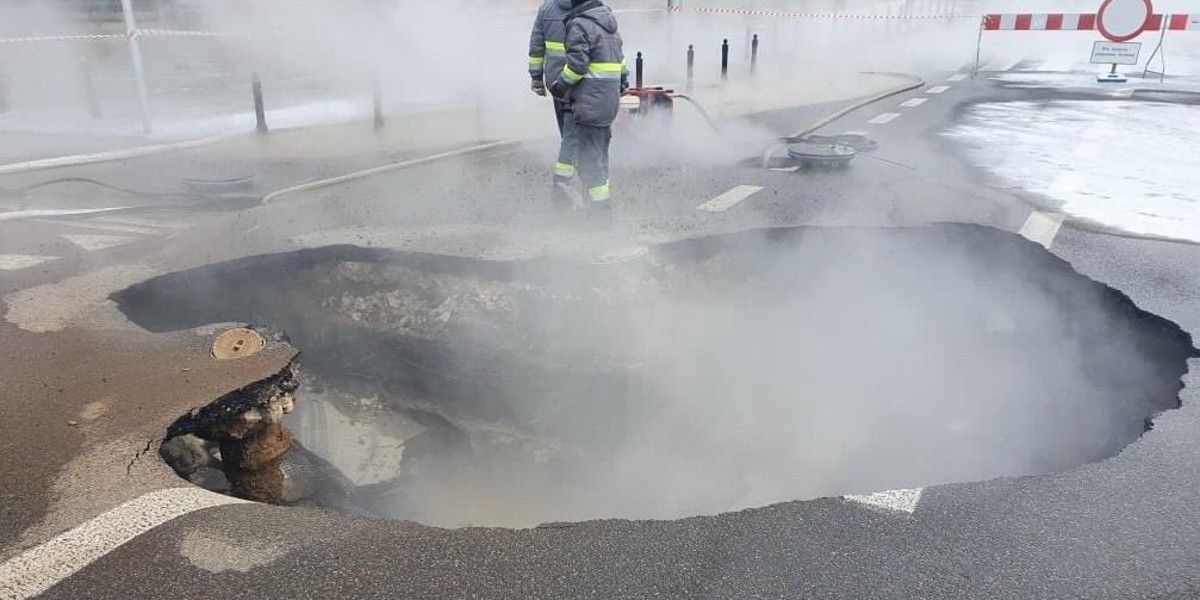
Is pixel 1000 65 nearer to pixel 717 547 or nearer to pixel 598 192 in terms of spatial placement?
pixel 598 192

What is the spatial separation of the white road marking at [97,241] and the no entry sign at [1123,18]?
16.1 meters

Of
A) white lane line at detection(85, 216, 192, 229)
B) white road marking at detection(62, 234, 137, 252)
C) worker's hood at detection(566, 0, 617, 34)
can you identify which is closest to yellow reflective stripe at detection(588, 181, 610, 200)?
worker's hood at detection(566, 0, 617, 34)

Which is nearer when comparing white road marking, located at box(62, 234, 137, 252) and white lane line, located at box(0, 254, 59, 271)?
white lane line, located at box(0, 254, 59, 271)

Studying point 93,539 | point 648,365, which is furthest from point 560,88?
point 93,539

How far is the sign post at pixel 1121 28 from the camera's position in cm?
1456

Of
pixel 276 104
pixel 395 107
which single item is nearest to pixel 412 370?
pixel 395 107

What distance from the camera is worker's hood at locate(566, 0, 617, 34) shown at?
5.48 m

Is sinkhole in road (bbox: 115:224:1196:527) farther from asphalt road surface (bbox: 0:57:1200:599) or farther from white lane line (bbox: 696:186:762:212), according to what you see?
asphalt road surface (bbox: 0:57:1200:599)

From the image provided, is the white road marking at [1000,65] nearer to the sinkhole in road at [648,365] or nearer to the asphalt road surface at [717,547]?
the sinkhole in road at [648,365]

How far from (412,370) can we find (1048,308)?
13.3 ft

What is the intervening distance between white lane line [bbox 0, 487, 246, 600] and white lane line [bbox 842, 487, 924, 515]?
214 centimetres

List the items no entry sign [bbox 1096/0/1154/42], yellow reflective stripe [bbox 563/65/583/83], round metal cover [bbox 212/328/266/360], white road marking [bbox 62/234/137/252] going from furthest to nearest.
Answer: no entry sign [bbox 1096/0/1154/42] → yellow reflective stripe [bbox 563/65/583/83] → white road marking [bbox 62/234/137/252] → round metal cover [bbox 212/328/266/360]

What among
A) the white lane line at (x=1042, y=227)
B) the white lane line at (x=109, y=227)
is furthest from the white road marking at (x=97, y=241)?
the white lane line at (x=1042, y=227)

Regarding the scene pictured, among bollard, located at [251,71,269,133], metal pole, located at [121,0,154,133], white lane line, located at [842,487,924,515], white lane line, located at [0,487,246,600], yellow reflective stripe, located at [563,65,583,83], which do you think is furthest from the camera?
bollard, located at [251,71,269,133]
